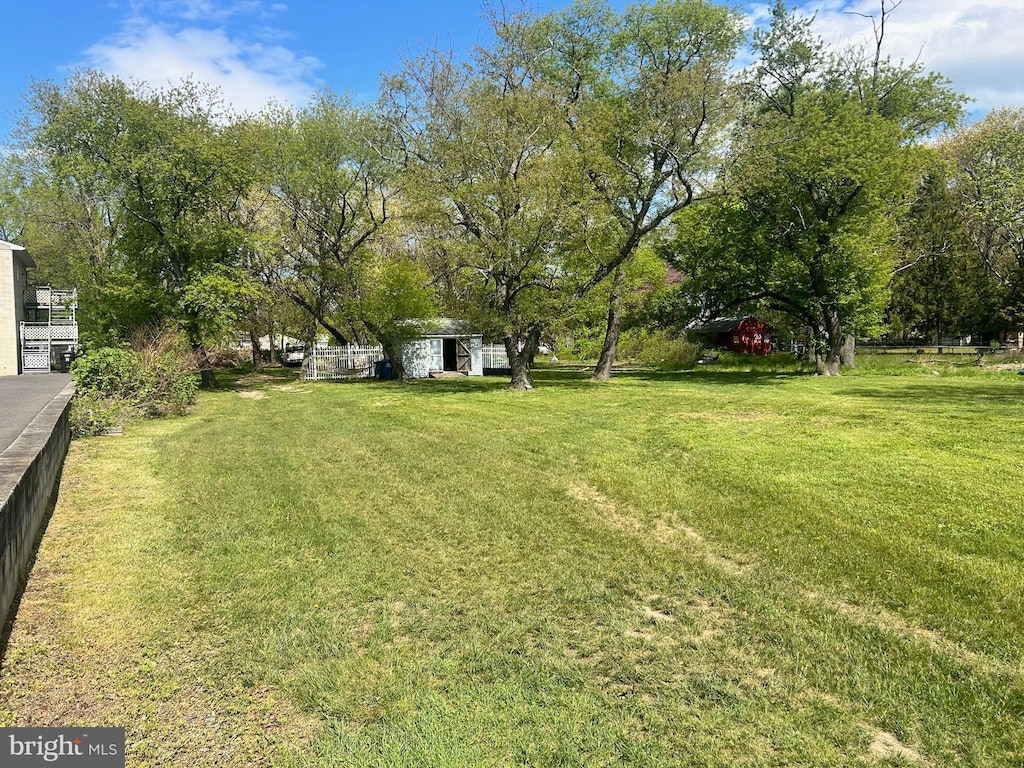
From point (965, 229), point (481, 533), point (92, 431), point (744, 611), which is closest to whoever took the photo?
point (744, 611)

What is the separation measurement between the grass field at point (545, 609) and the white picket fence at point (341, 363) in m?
19.3

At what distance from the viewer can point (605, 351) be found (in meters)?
23.5

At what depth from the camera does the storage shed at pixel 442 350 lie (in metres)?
27.4

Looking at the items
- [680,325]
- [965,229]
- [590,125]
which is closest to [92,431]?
[590,125]

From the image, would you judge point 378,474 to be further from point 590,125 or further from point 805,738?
point 590,125

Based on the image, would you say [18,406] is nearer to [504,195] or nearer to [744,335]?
[504,195]

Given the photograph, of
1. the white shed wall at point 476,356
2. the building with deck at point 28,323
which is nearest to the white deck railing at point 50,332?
the building with deck at point 28,323

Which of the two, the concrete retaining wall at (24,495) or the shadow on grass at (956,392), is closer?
the concrete retaining wall at (24,495)

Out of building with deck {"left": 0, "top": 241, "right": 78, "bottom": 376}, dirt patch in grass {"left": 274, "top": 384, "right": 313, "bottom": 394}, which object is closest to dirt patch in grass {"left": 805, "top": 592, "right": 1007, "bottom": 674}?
dirt patch in grass {"left": 274, "top": 384, "right": 313, "bottom": 394}

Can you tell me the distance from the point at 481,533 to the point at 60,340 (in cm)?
3217

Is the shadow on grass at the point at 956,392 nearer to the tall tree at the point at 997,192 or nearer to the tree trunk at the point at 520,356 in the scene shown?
the tree trunk at the point at 520,356

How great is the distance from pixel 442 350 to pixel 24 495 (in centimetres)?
2483

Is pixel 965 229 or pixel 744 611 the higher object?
pixel 965 229

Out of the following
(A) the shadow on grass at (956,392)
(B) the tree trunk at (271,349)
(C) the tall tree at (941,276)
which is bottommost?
(A) the shadow on grass at (956,392)
